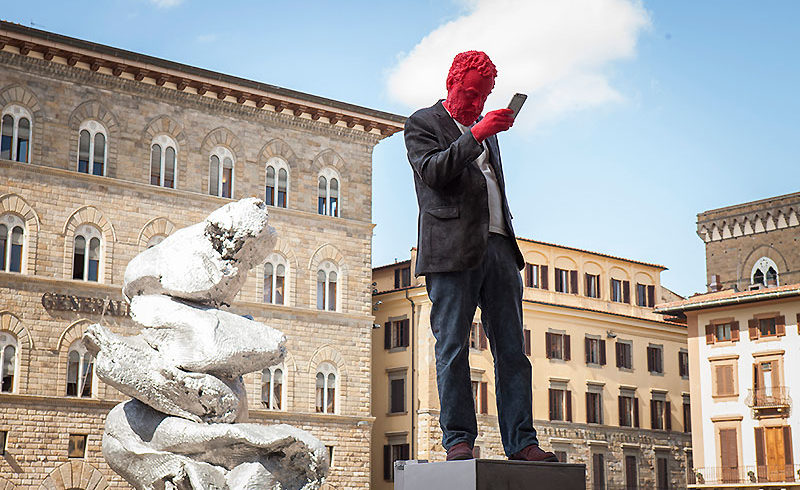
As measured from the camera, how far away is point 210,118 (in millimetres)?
30078

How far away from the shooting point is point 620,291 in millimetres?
41250

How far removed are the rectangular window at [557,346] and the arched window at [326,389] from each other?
970 cm

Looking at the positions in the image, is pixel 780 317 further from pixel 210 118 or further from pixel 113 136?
pixel 113 136

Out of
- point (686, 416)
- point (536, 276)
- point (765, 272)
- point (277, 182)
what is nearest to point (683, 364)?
point (686, 416)

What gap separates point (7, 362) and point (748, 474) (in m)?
21.4

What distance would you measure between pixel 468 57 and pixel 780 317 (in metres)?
31.5

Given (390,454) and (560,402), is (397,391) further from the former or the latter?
(560,402)

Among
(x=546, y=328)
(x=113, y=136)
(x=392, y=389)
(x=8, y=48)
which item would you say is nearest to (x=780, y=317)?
(x=546, y=328)

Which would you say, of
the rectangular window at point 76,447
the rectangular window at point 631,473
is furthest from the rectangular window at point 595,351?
the rectangular window at point 76,447

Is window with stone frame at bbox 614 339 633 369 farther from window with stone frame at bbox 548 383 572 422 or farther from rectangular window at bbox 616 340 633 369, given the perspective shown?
window with stone frame at bbox 548 383 572 422

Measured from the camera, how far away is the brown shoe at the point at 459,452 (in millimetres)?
3830

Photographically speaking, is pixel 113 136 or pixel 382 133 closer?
pixel 113 136

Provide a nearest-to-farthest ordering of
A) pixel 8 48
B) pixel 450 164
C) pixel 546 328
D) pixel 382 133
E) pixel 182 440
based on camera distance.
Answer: pixel 450 164 < pixel 182 440 < pixel 8 48 < pixel 382 133 < pixel 546 328

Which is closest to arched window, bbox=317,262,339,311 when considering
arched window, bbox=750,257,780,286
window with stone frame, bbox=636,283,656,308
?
window with stone frame, bbox=636,283,656,308
